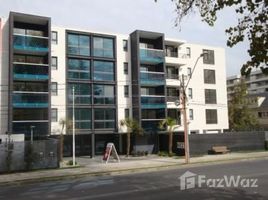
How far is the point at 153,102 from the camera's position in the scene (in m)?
44.3

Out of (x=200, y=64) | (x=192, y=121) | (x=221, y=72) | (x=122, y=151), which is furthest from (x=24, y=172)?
(x=221, y=72)

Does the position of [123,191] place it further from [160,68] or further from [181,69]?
[181,69]

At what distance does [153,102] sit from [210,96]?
1077cm

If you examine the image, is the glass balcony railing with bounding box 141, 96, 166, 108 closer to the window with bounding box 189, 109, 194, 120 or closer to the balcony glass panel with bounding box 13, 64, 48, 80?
the window with bounding box 189, 109, 194, 120

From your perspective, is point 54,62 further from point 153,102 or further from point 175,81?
point 175,81

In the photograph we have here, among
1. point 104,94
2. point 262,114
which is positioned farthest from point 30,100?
point 262,114

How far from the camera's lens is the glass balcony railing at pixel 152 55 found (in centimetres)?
4444

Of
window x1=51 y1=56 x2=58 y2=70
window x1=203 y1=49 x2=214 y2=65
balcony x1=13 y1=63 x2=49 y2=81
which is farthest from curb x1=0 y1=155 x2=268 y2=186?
window x1=203 y1=49 x2=214 y2=65

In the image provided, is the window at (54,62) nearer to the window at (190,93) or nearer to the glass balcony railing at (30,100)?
the glass balcony railing at (30,100)

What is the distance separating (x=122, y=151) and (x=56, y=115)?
385 inches

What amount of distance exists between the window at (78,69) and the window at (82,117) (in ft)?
12.3

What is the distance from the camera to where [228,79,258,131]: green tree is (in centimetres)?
6461

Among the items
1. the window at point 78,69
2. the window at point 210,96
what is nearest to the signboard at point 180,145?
the window at point 210,96

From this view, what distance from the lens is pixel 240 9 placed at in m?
6.94
